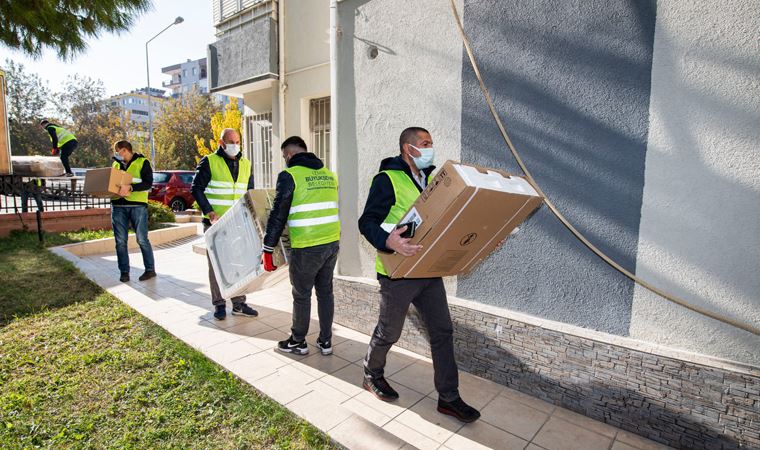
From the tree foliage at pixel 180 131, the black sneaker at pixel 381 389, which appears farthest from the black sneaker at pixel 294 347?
the tree foliage at pixel 180 131

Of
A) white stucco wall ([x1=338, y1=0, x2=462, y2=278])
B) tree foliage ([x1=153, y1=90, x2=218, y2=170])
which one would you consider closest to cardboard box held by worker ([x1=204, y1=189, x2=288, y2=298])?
white stucco wall ([x1=338, y1=0, x2=462, y2=278])

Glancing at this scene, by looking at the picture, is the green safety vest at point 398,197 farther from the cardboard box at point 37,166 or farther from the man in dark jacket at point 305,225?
the cardboard box at point 37,166

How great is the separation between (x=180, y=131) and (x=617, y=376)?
32.9 m

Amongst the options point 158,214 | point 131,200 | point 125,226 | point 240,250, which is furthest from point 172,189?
point 240,250

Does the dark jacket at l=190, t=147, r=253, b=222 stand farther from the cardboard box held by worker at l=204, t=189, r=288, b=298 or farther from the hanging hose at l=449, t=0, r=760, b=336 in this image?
the hanging hose at l=449, t=0, r=760, b=336

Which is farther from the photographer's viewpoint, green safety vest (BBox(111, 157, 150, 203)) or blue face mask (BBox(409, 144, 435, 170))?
green safety vest (BBox(111, 157, 150, 203))

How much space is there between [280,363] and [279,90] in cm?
570

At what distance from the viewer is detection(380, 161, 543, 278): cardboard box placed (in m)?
2.08

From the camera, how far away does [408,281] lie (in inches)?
107

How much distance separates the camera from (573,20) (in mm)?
2848

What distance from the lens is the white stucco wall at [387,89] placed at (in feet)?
11.6

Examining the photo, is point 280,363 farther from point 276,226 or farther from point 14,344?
point 14,344

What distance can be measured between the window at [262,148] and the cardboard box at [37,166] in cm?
591

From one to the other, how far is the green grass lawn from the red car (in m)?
11.3
